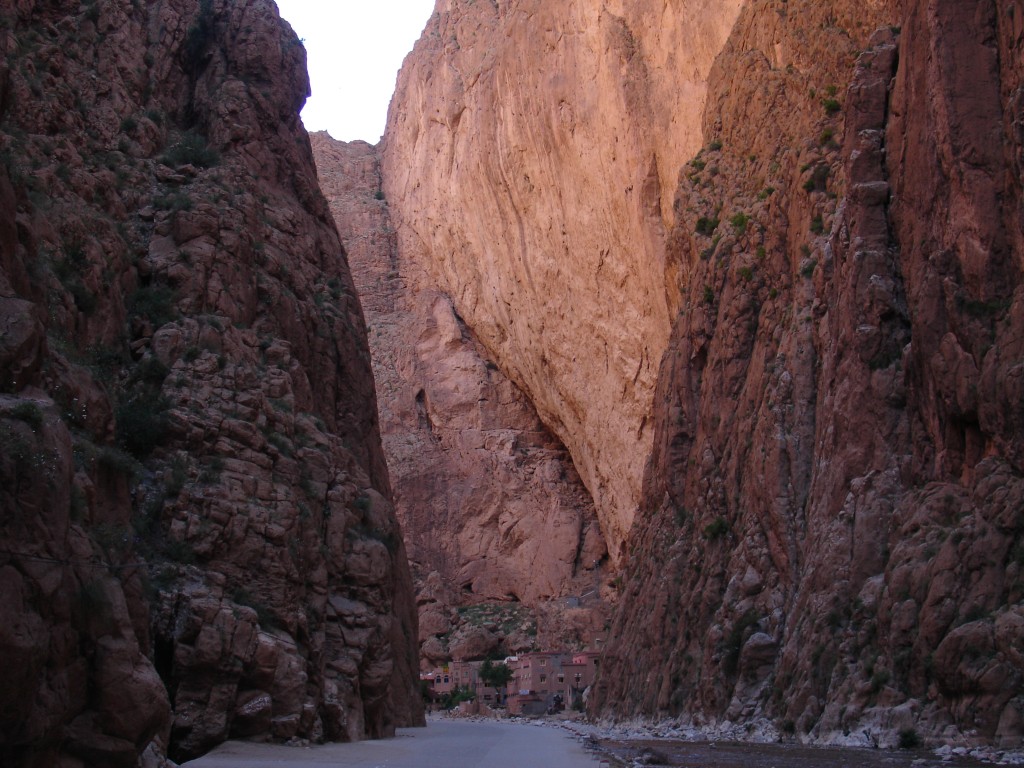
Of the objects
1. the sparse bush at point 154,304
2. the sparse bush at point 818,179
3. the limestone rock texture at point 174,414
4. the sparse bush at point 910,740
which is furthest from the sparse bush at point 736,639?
the sparse bush at point 154,304

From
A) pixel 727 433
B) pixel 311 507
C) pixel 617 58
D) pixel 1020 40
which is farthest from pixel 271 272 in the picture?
pixel 617 58

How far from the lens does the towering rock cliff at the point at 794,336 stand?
2045cm

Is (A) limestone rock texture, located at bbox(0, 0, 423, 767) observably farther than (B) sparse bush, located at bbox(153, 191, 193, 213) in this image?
No

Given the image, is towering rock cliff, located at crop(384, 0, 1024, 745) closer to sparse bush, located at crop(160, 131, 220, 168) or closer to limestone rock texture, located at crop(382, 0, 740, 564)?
limestone rock texture, located at crop(382, 0, 740, 564)

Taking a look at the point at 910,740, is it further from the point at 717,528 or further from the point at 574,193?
the point at 574,193

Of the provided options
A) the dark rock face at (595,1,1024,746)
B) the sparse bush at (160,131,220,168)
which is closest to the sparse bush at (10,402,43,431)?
the dark rock face at (595,1,1024,746)

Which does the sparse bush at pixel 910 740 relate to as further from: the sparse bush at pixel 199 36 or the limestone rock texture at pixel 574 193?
the limestone rock texture at pixel 574 193

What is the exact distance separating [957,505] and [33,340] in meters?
16.5

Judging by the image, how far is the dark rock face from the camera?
775 inches

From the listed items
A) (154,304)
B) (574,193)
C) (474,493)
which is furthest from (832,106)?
(474,493)

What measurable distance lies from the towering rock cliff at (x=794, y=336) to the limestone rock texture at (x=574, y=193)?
20cm

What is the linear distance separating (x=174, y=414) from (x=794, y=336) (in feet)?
57.4

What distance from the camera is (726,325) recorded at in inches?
1427

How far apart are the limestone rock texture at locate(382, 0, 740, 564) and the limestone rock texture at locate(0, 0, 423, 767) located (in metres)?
20.1
